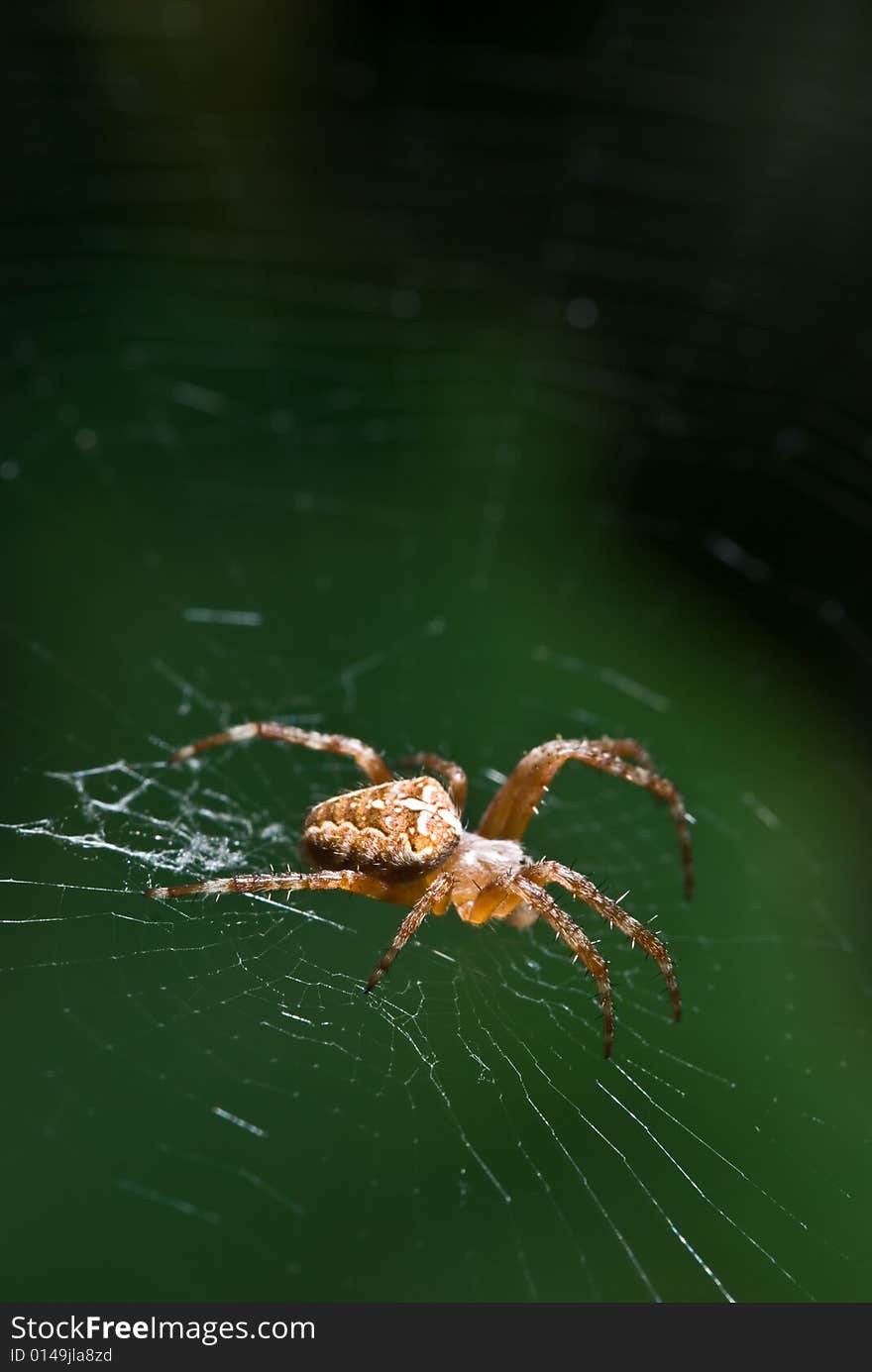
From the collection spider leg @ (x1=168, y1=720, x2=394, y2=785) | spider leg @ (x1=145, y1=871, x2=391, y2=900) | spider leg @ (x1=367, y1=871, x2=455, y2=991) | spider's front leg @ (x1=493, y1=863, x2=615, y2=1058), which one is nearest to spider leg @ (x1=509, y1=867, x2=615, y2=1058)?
spider's front leg @ (x1=493, y1=863, x2=615, y2=1058)

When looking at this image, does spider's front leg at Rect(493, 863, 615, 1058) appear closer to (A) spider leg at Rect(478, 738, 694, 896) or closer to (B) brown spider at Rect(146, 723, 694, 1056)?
(B) brown spider at Rect(146, 723, 694, 1056)

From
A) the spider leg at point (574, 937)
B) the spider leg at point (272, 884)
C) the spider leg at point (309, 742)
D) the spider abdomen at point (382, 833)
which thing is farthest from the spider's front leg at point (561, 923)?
the spider leg at point (309, 742)

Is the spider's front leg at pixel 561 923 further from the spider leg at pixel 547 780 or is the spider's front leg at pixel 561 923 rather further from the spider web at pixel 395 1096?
the spider leg at pixel 547 780

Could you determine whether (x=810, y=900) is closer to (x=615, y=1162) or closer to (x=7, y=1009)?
(x=615, y=1162)

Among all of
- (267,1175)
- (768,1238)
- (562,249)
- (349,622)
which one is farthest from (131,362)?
(768,1238)

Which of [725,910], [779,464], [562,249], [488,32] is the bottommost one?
[725,910]

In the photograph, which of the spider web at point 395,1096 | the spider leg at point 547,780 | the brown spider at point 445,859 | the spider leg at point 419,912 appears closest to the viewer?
the spider web at point 395,1096

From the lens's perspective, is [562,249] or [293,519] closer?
[293,519]
